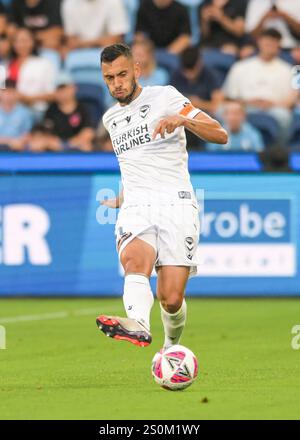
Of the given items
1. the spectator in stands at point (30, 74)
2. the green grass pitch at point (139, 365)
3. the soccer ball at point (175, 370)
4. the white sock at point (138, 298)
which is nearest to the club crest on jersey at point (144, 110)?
the white sock at point (138, 298)

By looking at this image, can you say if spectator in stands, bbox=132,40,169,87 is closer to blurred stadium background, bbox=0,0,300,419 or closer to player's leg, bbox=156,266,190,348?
blurred stadium background, bbox=0,0,300,419

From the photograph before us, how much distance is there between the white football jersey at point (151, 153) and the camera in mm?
8984

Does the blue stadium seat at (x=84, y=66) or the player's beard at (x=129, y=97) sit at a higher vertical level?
the blue stadium seat at (x=84, y=66)

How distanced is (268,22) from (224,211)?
5.02 m

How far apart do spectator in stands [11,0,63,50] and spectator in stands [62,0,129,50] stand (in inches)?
10.3

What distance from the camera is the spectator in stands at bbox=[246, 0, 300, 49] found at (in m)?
19.3

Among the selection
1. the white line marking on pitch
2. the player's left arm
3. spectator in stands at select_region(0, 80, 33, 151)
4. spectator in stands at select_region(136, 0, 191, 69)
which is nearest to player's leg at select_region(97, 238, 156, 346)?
the player's left arm

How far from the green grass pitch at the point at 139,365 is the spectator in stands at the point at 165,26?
5.67 meters

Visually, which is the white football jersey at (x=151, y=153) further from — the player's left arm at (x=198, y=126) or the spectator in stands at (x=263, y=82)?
the spectator in stands at (x=263, y=82)

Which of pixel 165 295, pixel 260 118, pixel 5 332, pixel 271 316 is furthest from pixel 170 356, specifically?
pixel 260 118

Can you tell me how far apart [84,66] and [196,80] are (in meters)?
2.36

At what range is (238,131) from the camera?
17016 mm

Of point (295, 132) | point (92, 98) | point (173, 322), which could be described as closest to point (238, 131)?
point (295, 132)

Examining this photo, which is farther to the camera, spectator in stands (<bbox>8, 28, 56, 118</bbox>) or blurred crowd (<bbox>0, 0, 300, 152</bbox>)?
spectator in stands (<bbox>8, 28, 56, 118</bbox>)
